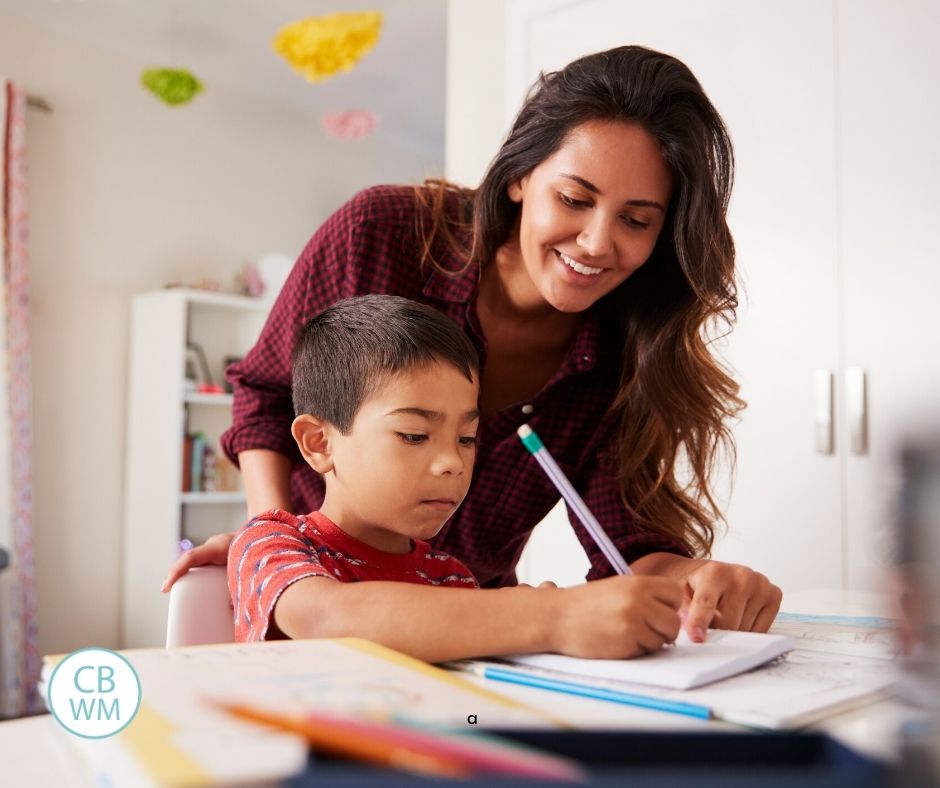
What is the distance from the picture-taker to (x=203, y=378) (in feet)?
14.5

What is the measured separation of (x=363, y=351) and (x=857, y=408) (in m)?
1.62

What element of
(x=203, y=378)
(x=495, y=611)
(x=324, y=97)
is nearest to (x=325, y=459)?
(x=495, y=611)

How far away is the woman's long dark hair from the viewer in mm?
1201

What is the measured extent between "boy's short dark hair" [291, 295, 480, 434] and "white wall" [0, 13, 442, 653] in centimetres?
342

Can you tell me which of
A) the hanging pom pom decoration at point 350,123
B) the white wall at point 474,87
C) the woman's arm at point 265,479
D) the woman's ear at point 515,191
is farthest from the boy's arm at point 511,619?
the hanging pom pom decoration at point 350,123

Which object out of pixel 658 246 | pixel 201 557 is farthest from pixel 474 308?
pixel 201 557

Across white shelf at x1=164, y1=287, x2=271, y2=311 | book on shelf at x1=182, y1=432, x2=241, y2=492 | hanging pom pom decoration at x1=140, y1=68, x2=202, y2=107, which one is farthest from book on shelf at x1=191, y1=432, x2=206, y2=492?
hanging pom pom decoration at x1=140, y1=68, x2=202, y2=107

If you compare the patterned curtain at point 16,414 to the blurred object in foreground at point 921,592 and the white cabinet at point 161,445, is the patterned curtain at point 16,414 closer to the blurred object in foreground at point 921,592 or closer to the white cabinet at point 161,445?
the white cabinet at point 161,445

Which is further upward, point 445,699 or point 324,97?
point 324,97

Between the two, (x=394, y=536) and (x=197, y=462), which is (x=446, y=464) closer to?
(x=394, y=536)

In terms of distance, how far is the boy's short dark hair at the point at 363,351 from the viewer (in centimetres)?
96

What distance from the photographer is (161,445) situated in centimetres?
419

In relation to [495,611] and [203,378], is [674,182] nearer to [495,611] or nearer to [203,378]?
[495,611]

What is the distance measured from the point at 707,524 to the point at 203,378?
3.49 meters
